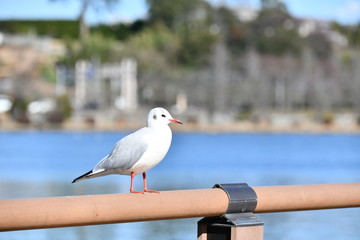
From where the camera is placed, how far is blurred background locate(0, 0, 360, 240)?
17.3 meters

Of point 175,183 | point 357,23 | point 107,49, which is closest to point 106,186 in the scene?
point 175,183

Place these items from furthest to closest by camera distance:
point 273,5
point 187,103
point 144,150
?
point 273,5
point 187,103
point 144,150

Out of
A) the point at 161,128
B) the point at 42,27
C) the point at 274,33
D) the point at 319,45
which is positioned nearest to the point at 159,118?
the point at 161,128

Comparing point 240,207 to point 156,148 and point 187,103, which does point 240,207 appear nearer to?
point 156,148

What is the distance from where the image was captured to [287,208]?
283cm

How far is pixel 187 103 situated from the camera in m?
57.5

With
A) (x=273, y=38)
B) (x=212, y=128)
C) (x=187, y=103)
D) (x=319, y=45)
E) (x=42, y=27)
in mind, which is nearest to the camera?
(x=212, y=128)

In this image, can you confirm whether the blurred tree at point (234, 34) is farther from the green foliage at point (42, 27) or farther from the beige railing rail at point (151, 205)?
the beige railing rail at point (151, 205)

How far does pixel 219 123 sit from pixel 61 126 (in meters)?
8.51

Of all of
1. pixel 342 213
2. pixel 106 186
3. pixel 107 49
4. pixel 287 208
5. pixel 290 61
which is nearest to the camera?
pixel 287 208

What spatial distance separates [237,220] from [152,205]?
1.04 ft

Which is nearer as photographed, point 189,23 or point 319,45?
point 189,23

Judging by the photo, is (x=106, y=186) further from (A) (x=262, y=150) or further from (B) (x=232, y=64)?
(B) (x=232, y=64)

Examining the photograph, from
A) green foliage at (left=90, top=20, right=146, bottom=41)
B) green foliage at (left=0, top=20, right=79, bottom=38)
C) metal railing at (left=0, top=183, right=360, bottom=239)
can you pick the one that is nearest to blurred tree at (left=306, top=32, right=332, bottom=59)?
green foliage at (left=90, top=20, right=146, bottom=41)
